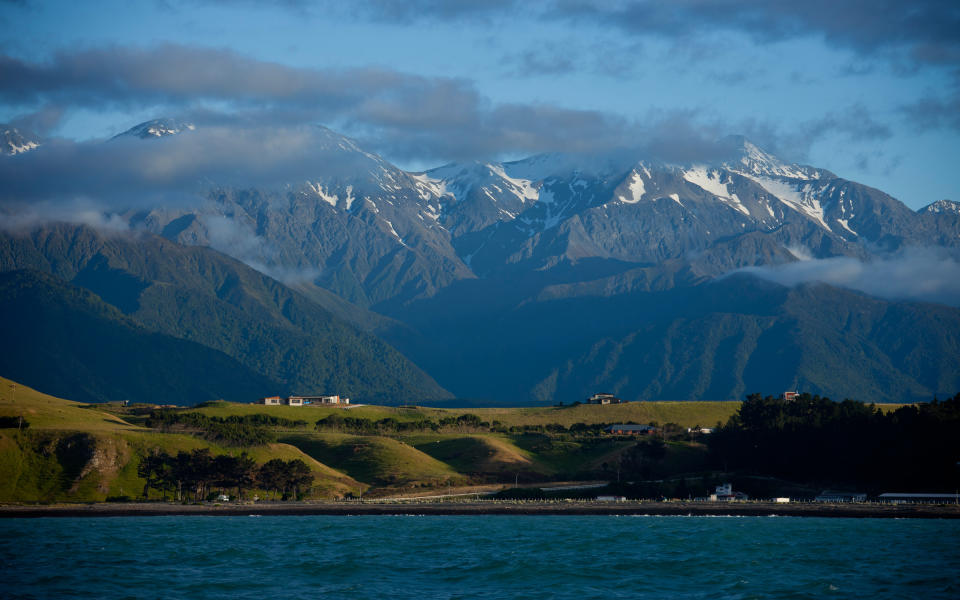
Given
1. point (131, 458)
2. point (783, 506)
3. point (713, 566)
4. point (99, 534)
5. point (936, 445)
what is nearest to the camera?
point (713, 566)

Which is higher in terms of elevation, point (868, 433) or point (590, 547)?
point (868, 433)

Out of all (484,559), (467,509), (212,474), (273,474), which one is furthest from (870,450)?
(212,474)

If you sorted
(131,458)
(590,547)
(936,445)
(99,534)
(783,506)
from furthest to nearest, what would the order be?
(131,458)
(936,445)
(783,506)
(99,534)
(590,547)

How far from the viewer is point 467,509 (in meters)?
162

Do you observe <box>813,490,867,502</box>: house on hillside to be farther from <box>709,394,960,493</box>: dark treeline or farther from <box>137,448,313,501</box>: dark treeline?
<box>137,448,313,501</box>: dark treeline

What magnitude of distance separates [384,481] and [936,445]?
8581 cm

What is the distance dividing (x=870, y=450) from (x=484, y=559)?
312 ft

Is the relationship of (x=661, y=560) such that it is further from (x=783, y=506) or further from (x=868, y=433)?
(x=868, y=433)

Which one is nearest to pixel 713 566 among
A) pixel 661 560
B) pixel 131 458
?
pixel 661 560

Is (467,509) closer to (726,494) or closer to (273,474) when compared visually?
(273,474)

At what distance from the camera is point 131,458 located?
184375 millimetres

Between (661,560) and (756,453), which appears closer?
(661,560)

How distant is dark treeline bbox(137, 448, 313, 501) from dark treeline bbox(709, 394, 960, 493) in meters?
72.5

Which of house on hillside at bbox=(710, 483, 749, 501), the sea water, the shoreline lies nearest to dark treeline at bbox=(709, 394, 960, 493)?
house on hillside at bbox=(710, 483, 749, 501)
